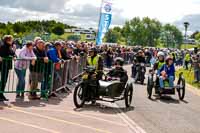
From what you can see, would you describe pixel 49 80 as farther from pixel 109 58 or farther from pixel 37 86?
pixel 109 58

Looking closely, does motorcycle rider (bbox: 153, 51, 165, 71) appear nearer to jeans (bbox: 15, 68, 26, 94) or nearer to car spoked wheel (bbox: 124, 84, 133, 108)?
car spoked wheel (bbox: 124, 84, 133, 108)

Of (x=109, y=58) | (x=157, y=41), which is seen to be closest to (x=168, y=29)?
(x=157, y=41)

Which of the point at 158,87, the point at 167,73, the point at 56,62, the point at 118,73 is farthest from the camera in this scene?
the point at 167,73

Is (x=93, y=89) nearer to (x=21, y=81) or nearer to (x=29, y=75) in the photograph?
(x=29, y=75)

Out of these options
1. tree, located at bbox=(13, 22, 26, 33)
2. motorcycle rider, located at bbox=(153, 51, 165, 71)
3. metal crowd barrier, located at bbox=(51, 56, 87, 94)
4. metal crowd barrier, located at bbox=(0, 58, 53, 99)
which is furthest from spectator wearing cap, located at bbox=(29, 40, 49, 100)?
tree, located at bbox=(13, 22, 26, 33)

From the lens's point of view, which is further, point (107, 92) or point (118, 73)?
point (118, 73)

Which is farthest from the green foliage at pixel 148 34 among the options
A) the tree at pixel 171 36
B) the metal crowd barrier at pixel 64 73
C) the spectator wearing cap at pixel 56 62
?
the spectator wearing cap at pixel 56 62


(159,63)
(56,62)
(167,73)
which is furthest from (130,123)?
(159,63)

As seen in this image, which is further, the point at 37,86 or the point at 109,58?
the point at 109,58

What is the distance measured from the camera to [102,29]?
29141 millimetres

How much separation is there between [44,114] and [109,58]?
24.3 meters

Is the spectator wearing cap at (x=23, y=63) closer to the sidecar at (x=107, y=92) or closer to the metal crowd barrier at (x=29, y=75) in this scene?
the metal crowd barrier at (x=29, y=75)

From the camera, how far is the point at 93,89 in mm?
13586

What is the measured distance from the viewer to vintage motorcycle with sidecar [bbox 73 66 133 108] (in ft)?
43.7
